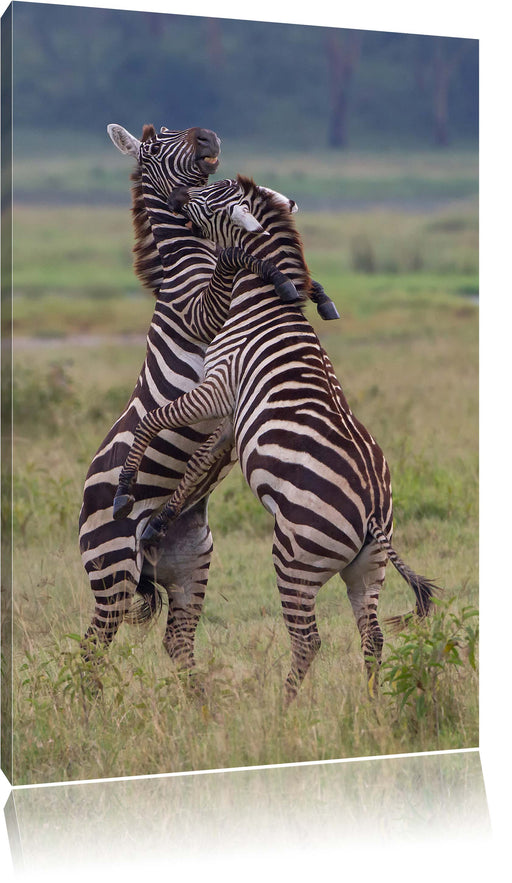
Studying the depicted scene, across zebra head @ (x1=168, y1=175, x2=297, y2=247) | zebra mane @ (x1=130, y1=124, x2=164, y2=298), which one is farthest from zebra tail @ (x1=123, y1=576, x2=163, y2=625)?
A: zebra head @ (x1=168, y1=175, x2=297, y2=247)

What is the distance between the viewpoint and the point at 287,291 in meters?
6.14

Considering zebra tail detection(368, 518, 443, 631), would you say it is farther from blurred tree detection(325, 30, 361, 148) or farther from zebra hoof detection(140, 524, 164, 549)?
blurred tree detection(325, 30, 361, 148)

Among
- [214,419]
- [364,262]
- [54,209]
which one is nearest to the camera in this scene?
[214,419]

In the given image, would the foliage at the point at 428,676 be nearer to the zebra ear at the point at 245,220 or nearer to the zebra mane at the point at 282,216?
the zebra mane at the point at 282,216

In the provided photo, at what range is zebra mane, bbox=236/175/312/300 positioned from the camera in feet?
20.5

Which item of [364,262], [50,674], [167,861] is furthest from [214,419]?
[364,262]

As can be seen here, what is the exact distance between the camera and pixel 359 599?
6020mm

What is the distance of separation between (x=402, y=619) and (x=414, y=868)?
46.2 inches

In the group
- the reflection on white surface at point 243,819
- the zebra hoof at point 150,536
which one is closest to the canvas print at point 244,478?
the zebra hoof at point 150,536

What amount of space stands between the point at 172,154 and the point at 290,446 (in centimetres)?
179

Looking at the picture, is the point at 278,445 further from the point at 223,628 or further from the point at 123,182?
the point at 123,182

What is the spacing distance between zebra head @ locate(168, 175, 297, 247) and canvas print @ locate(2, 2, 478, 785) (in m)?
0.01

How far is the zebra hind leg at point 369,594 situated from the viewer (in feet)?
19.4

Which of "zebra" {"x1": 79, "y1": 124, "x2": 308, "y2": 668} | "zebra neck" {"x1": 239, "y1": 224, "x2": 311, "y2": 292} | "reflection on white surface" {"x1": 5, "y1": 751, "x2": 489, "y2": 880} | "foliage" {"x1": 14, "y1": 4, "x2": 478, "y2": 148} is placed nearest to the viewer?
"reflection on white surface" {"x1": 5, "y1": 751, "x2": 489, "y2": 880}
